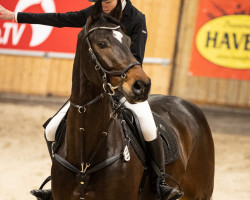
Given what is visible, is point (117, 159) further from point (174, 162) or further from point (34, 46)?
point (34, 46)

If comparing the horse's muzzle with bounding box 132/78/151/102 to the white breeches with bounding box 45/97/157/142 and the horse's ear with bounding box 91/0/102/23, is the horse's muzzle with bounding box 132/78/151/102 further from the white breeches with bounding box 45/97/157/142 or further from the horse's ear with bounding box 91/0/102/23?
the white breeches with bounding box 45/97/157/142

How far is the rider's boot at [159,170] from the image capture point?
144 inches

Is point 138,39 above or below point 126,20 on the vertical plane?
below

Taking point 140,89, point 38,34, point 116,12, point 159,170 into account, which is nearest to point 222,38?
point 38,34

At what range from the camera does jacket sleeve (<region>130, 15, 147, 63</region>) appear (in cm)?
338

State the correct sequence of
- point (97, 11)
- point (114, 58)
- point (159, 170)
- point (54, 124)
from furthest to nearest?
1. point (159, 170)
2. point (54, 124)
3. point (97, 11)
4. point (114, 58)

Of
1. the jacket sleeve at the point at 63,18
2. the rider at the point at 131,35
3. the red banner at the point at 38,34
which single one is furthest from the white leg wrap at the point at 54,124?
the red banner at the point at 38,34

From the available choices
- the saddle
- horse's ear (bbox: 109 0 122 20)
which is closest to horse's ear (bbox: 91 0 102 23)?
horse's ear (bbox: 109 0 122 20)

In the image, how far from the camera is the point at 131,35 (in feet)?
11.3

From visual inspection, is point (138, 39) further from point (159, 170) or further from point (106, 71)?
point (159, 170)

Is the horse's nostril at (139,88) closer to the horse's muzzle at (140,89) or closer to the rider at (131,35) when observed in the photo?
the horse's muzzle at (140,89)

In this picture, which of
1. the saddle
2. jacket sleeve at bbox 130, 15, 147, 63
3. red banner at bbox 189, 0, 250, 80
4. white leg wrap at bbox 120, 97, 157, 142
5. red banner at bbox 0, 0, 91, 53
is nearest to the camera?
jacket sleeve at bbox 130, 15, 147, 63

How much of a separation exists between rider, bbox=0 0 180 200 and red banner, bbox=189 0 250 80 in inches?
269

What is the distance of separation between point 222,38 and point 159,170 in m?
7.06
